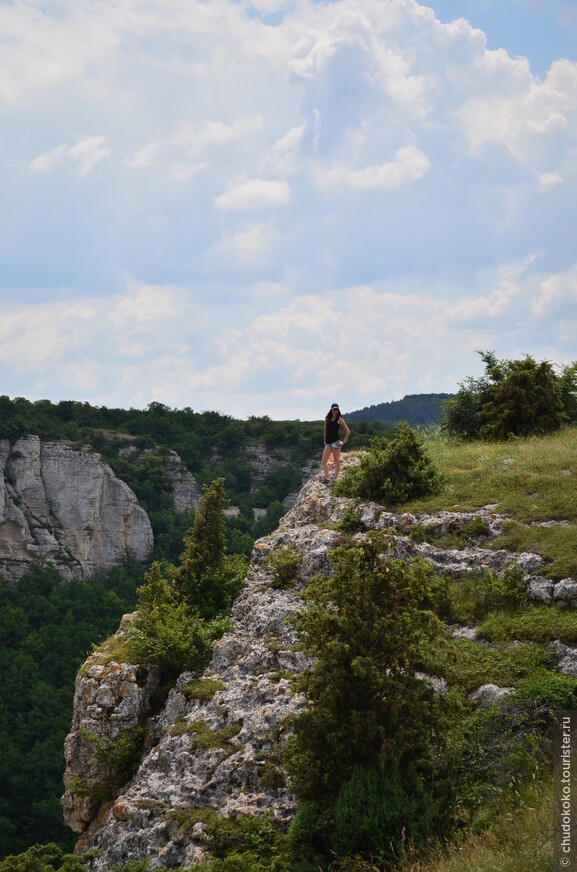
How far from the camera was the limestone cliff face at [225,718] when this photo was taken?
11078mm

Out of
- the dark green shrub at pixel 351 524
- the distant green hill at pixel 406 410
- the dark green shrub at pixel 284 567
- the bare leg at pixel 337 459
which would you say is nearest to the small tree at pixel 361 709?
the dark green shrub at pixel 284 567

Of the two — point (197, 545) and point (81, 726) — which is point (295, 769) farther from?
point (197, 545)

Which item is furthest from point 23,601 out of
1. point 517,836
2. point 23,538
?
point 517,836

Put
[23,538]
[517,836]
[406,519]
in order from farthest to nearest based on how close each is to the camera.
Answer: [23,538], [406,519], [517,836]

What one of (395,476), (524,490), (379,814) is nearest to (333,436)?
(395,476)

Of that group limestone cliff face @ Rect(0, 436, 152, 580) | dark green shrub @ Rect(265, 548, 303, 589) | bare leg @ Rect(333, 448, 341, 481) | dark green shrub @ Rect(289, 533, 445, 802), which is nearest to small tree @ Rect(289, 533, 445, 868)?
dark green shrub @ Rect(289, 533, 445, 802)

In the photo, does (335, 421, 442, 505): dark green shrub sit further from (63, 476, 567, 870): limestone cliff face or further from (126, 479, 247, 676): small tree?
(126, 479, 247, 676): small tree

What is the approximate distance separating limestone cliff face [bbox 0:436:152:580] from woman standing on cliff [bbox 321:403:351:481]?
5442cm

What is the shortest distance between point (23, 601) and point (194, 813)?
54.5 meters

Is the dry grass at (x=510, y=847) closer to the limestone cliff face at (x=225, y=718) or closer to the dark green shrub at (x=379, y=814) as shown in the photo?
the dark green shrub at (x=379, y=814)

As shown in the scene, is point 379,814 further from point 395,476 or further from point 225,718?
point 395,476

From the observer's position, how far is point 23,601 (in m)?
61.6

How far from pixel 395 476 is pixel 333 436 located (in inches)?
80.7

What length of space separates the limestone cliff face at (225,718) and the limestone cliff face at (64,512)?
2196 inches
